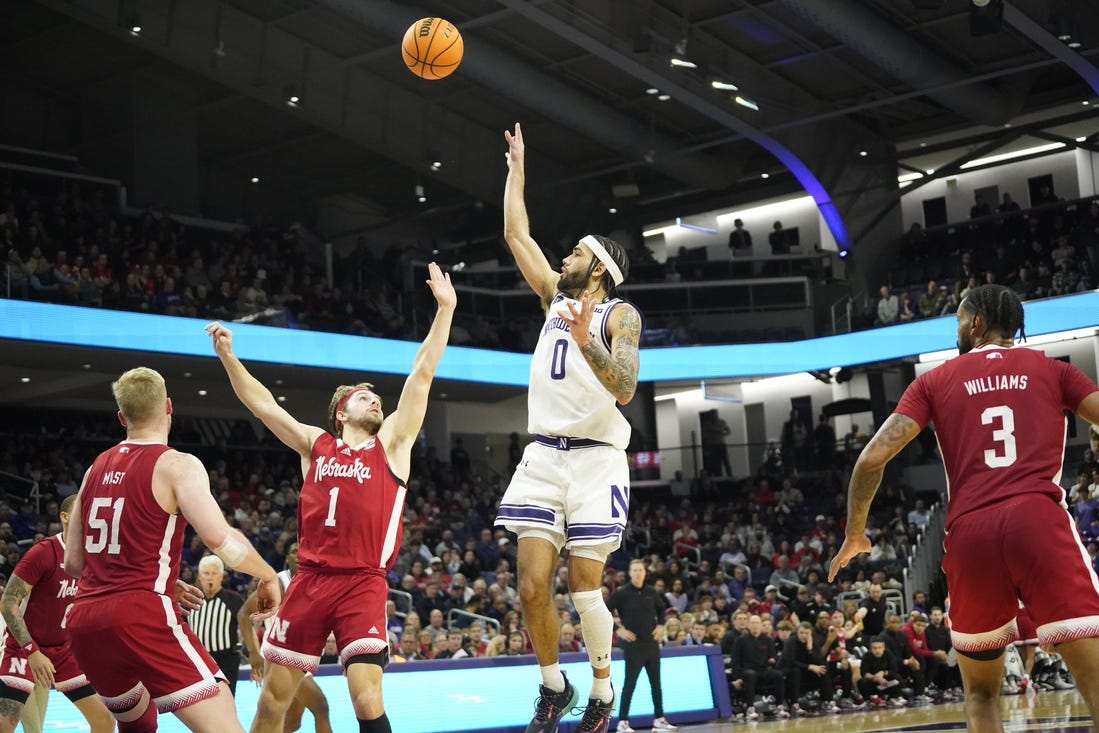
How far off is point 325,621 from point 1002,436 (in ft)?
10.9

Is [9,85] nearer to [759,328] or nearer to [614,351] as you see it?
[759,328]

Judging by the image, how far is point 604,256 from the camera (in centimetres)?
689

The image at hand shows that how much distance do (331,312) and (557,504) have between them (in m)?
22.8

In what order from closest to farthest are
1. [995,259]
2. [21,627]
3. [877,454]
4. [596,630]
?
[877,454] < [596,630] < [21,627] < [995,259]

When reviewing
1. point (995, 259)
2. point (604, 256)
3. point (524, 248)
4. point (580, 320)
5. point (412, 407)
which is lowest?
point (412, 407)

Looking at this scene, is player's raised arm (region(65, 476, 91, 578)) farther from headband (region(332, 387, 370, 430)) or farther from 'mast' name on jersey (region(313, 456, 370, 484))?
headband (region(332, 387, 370, 430))

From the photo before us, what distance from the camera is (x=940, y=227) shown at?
119 ft

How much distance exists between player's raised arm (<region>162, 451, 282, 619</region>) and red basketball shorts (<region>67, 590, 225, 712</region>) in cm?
38

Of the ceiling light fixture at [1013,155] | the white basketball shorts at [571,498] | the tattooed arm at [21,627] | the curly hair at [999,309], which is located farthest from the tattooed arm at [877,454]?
the ceiling light fixture at [1013,155]

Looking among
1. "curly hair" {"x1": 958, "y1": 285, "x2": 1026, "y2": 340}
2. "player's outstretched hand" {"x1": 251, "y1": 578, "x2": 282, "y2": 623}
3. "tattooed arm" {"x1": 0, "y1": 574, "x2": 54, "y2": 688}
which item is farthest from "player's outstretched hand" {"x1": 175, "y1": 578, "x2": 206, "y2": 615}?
"curly hair" {"x1": 958, "y1": 285, "x2": 1026, "y2": 340}

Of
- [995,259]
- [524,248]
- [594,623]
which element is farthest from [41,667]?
[995,259]

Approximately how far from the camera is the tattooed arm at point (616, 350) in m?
6.09

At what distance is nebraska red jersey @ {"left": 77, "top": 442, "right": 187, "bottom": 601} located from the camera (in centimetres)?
561

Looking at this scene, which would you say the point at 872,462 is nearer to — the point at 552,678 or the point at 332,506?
the point at 552,678
